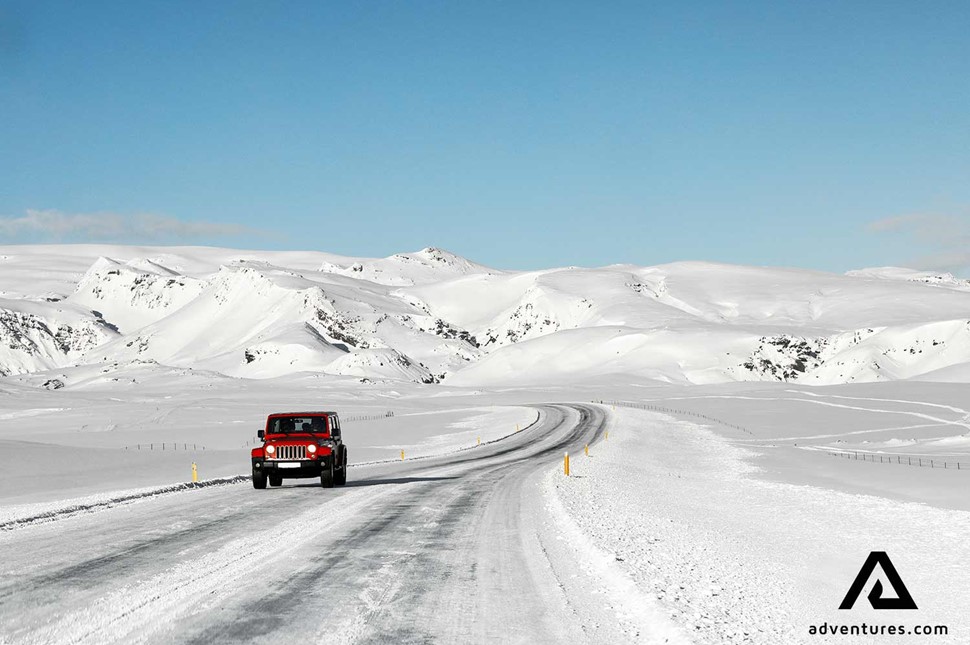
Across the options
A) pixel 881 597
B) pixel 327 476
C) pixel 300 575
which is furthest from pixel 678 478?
pixel 300 575

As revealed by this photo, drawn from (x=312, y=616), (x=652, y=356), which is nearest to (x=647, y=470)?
(x=312, y=616)

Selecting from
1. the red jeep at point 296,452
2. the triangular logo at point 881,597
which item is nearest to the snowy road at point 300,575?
the red jeep at point 296,452

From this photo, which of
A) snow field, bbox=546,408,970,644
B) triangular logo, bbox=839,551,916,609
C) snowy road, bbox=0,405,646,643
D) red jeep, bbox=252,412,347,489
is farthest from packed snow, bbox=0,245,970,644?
red jeep, bbox=252,412,347,489

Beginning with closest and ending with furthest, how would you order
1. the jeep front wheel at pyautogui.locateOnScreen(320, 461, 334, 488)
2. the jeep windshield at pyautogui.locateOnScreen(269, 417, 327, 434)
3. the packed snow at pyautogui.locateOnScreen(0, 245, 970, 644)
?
the packed snow at pyautogui.locateOnScreen(0, 245, 970, 644)
the jeep front wheel at pyautogui.locateOnScreen(320, 461, 334, 488)
the jeep windshield at pyautogui.locateOnScreen(269, 417, 327, 434)

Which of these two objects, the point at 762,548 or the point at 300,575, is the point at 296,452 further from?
the point at 762,548

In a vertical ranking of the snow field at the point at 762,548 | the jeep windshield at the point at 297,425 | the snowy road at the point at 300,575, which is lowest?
the snow field at the point at 762,548

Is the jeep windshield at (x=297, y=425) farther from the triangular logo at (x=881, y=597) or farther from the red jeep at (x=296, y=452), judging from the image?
the triangular logo at (x=881, y=597)

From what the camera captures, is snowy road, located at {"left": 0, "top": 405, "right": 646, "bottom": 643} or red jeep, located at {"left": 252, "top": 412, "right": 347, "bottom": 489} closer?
snowy road, located at {"left": 0, "top": 405, "right": 646, "bottom": 643}

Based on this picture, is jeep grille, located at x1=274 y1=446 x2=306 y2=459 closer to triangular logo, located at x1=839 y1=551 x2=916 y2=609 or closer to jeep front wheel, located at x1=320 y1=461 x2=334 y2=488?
jeep front wheel, located at x1=320 y1=461 x2=334 y2=488

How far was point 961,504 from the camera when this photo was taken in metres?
27.8

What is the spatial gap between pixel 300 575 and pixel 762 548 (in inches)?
362

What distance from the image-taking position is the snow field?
12000 mm

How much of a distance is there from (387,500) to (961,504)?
56.7 ft

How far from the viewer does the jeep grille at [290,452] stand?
95.3 ft
